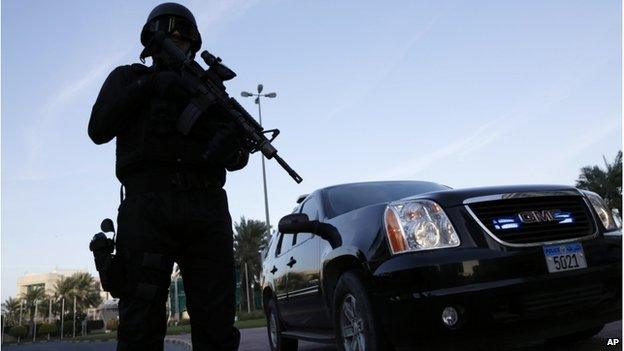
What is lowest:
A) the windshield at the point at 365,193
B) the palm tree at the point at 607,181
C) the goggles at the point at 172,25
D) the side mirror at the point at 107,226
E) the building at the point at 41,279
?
the side mirror at the point at 107,226

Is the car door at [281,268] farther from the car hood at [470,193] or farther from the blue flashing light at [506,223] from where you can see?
the blue flashing light at [506,223]

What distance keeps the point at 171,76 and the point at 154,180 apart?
21.5 inches

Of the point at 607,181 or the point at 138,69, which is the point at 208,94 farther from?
the point at 607,181

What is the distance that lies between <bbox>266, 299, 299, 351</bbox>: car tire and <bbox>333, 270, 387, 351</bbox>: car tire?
6.80ft

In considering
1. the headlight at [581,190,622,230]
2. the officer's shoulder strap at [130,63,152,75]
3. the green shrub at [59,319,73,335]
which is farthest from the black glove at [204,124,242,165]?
the green shrub at [59,319,73,335]

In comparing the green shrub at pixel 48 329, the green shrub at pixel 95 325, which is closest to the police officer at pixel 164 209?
the green shrub at pixel 48 329

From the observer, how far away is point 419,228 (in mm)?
3350

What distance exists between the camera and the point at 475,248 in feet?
10.4

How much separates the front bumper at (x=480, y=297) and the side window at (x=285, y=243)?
2.39 m

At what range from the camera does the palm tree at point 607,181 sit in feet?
121

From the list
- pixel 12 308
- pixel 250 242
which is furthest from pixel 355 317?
pixel 12 308

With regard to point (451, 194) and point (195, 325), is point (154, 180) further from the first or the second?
point (451, 194)

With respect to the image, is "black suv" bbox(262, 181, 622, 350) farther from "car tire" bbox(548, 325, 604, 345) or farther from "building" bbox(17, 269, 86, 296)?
"building" bbox(17, 269, 86, 296)

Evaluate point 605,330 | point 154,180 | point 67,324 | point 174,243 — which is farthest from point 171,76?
point 67,324
